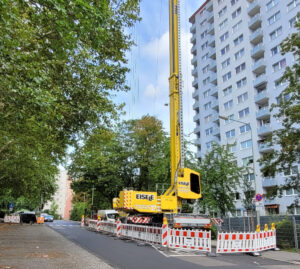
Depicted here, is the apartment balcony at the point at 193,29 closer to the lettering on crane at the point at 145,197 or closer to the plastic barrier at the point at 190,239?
the lettering on crane at the point at 145,197

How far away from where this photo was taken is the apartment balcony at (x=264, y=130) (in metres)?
43.3

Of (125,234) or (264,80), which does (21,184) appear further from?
(264,80)

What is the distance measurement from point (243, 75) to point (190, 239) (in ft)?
139

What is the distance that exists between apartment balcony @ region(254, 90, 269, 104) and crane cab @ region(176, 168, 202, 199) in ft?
110

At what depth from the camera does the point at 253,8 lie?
49.7 metres

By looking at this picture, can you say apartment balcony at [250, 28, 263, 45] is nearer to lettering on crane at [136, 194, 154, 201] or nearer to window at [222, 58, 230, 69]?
window at [222, 58, 230, 69]

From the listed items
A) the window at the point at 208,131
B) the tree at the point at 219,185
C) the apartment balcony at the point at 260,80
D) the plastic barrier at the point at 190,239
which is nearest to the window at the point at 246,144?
the apartment balcony at the point at 260,80

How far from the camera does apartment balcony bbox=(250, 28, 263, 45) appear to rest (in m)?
47.8

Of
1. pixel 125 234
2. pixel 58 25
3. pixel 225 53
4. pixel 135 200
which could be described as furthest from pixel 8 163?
pixel 225 53

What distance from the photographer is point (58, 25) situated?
7.39m

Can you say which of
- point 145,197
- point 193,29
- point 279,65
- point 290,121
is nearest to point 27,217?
point 145,197

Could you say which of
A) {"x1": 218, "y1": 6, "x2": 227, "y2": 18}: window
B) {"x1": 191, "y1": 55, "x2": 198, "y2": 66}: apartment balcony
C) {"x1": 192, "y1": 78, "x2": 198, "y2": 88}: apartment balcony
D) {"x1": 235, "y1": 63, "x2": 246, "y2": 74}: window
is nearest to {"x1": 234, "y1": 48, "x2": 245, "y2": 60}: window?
{"x1": 235, "y1": 63, "x2": 246, "y2": 74}: window

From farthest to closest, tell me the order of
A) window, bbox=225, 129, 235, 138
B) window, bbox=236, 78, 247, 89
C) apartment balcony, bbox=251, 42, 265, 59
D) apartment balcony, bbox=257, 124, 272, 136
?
1. window, bbox=225, 129, 235, 138
2. window, bbox=236, 78, 247, 89
3. apartment balcony, bbox=251, 42, 265, 59
4. apartment balcony, bbox=257, 124, 272, 136

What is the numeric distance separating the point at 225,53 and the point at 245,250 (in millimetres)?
47973
